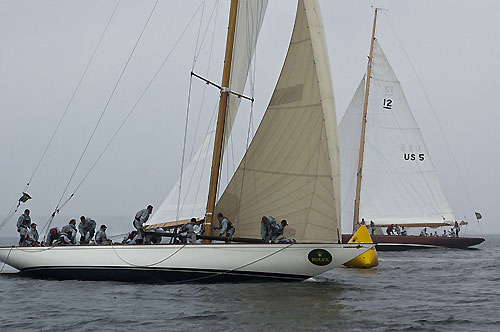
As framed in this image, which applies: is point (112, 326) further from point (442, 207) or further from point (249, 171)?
point (442, 207)

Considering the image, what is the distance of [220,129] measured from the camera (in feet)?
64.6

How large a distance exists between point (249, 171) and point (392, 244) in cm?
2262

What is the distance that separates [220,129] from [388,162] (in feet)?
76.8

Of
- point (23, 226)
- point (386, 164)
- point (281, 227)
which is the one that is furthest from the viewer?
point (386, 164)

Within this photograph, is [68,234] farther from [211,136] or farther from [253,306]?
Answer: [253,306]

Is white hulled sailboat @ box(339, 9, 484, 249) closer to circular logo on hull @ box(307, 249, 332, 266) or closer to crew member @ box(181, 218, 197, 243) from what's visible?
crew member @ box(181, 218, 197, 243)

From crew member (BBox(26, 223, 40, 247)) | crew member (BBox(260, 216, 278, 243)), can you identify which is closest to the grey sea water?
crew member (BBox(26, 223, 40, 247))

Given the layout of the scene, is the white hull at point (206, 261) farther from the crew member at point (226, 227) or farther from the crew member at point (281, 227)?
the crew member at point (226, 227)

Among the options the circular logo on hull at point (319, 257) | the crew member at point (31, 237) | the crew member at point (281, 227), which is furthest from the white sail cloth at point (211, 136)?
the circular logo on hull at point (319, 257)

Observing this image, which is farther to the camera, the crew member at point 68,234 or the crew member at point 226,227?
the crew member at point 68,234

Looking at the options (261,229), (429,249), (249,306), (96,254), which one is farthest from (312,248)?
(429,249)

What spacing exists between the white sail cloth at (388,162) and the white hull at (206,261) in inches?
940

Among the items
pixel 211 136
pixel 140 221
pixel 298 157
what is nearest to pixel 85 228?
pixel 140 221

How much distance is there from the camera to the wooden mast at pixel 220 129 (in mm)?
19625
